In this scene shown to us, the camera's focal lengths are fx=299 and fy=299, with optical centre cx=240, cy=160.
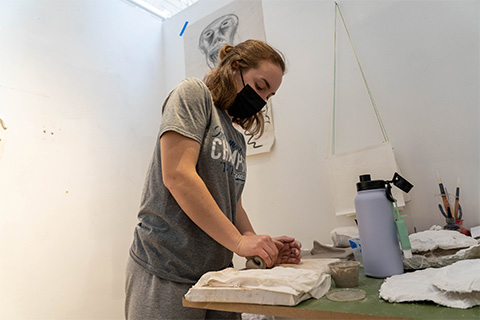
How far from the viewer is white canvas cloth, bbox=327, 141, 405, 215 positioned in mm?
1169

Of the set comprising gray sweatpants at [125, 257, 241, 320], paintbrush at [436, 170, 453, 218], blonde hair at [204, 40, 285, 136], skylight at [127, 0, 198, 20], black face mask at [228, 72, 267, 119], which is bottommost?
gray sweatpants at [125, 257, 241, 320]

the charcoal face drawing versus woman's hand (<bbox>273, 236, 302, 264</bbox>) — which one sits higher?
the charcoal face drawing

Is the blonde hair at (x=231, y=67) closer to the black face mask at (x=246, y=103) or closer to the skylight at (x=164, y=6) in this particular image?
the black face mask at (x=246, y=103)

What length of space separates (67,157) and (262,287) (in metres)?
1.44

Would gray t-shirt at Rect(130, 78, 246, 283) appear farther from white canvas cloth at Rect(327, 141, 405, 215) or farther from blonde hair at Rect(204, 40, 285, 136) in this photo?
white canvas cloth at Rect(327, 141, 405, 215)

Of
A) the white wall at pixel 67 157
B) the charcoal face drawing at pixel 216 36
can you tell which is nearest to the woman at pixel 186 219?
the white wall at pixel 67 157

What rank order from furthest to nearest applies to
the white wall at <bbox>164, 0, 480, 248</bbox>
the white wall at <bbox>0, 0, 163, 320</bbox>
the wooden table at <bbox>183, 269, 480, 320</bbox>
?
the white wall at <bbox>0, 0, 163, 320</bbox> → the white wall at <bbox>164, 0, 480, 248</bbox> → the wooden table at <bbox>183, 269, 480, 320</bbox>

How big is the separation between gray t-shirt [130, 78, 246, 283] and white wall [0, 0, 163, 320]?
89 cm

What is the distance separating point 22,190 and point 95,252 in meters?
0.48

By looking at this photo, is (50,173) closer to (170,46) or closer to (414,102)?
(170,46)

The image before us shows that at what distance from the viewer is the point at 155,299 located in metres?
0.75

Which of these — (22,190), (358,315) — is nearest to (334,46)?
(358,315)

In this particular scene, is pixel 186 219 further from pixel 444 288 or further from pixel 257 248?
pixel 444 288

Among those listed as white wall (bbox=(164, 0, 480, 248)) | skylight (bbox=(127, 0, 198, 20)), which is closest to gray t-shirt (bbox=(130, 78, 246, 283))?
white wall (bbox=(164, 0, 480, 248))
